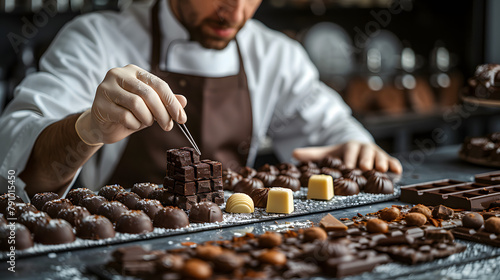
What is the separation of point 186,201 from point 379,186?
667 mm

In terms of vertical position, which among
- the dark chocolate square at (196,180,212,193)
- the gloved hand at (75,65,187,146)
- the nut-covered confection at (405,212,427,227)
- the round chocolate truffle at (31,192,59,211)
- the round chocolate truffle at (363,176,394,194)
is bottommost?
the round chocolate truffle at (363,176,394,194)

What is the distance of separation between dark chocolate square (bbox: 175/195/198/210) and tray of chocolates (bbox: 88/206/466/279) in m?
0.25

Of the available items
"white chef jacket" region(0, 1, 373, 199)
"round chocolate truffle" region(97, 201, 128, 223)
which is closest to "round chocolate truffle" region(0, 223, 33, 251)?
"round chocolate truffle" region(97, 201, 128, 223)

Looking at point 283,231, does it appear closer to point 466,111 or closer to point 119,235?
point 119,235

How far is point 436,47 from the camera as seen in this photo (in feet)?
17.5

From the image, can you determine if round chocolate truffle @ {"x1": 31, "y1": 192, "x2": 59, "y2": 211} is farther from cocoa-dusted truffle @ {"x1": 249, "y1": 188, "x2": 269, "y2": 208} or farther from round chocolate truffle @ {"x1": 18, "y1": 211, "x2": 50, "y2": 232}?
cocoa-dusted truffle @ {"x1": 249, "y1": 188, "x2": 269, "y2": 208}

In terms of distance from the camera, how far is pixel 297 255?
1172 mm

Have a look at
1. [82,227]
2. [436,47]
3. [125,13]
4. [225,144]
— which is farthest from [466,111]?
[82,227]

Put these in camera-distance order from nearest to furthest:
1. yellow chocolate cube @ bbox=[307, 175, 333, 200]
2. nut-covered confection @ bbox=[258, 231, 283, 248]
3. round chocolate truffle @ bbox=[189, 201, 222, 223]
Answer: nut-covered confection @ bbox=[258, 231, 283, 248] → round chocolate truffle @ bbox=[189, 201, 222, 223] → yellow chocolate cube @ bbox=[307, 175, 333, 200]

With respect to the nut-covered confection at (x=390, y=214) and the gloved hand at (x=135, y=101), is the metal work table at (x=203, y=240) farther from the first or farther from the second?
the gloved hand at (x=135, y=101)

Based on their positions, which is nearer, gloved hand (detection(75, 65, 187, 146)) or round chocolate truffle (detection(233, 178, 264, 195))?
gloved hand (detection(75, 65, 187, 146))

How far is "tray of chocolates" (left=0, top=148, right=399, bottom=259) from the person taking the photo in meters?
1.31

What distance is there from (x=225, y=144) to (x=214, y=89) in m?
0.27

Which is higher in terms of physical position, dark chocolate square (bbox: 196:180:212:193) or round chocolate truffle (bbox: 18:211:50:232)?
round chocolate truffle (bbox: 18:211:50:232)
